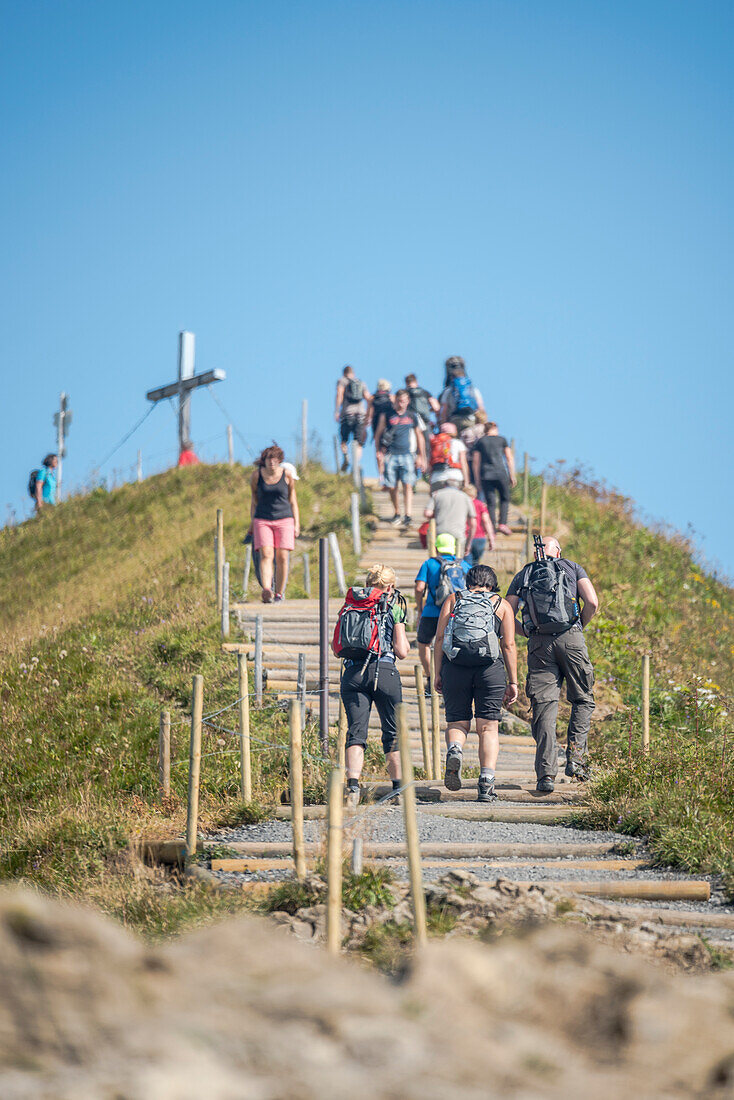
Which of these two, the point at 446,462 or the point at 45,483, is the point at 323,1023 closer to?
the point at 446,462

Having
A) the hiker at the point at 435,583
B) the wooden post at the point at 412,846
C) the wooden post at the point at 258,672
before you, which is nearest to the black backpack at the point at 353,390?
the wooden post at the point at 258,672

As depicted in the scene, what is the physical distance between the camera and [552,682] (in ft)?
29.5

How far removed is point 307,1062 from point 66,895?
413 centimetres

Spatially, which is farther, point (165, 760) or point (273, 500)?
point (273, 500)

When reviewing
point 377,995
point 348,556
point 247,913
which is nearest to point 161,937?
point 247,913

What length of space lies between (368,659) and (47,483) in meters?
20.0

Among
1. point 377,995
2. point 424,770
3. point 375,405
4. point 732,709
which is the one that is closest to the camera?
point 377,995

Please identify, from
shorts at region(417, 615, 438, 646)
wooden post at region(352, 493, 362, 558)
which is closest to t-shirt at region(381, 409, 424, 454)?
wooden post at region(352, 493, 362, 558)

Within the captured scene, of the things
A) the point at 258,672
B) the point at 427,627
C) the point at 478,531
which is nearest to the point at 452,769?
the point at 427,627

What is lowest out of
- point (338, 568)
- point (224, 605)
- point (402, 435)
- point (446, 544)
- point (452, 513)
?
point (224, 605)

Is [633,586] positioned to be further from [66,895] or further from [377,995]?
[377,995]

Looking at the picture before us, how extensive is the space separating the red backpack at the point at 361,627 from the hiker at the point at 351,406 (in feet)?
45.1

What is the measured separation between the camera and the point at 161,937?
218 inches

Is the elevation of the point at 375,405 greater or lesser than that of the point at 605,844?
greater
